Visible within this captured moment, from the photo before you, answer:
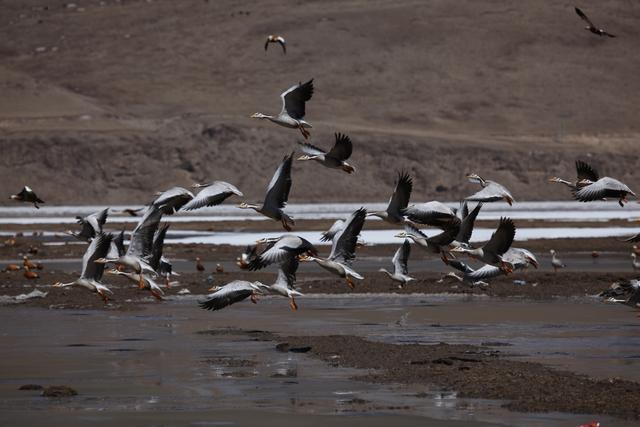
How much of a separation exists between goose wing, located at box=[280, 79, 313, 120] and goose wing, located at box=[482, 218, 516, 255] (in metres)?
3.14

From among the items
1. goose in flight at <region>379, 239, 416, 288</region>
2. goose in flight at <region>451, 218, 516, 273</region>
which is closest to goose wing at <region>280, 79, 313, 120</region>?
goose in flight at <region>451, 218, 516, 273</region>

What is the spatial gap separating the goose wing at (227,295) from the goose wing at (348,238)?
1209 millimetres

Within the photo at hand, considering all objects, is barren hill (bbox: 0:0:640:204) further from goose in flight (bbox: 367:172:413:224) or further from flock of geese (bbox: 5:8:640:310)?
goose in flight (bbox: 367:172:413:224)

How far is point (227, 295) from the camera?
57.2ft

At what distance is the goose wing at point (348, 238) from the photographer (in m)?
17.3

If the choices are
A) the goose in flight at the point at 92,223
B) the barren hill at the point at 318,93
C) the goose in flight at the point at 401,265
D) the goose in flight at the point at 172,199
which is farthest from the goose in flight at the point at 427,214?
the barren hill at the point at 318,93

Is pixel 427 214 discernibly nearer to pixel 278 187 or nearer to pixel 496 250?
pixel 496 250

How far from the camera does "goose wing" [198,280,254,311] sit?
56.6 feet

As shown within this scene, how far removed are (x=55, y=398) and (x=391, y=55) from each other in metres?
90.1

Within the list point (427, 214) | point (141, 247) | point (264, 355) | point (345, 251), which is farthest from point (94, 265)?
point (427, 214)

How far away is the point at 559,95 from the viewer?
97438 millimetres

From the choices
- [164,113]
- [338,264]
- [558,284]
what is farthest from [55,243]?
[164,113]

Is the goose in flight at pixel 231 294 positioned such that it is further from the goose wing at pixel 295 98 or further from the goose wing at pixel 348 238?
the goose wing at pixel 295 98

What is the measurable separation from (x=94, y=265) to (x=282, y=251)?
2.92 m
